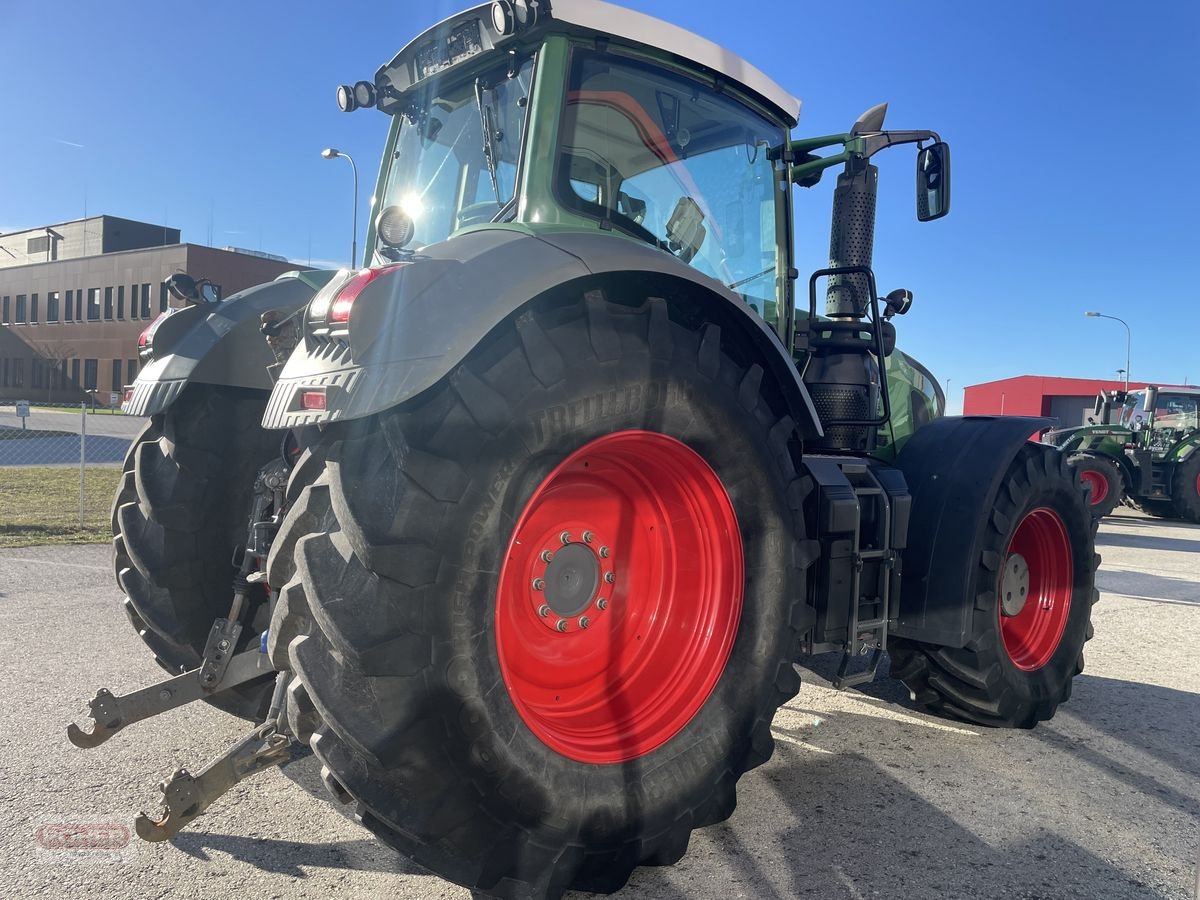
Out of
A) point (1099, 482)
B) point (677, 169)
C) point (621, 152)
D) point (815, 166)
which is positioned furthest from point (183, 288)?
point (1099, 482)

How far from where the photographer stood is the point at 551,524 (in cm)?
258

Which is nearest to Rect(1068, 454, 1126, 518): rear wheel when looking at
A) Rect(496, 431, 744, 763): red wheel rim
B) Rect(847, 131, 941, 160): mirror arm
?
Rect(847, 131, 941, 160): mirror arm

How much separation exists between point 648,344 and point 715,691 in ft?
3.70

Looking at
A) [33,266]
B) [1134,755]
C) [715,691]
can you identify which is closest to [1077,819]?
[1134,755]

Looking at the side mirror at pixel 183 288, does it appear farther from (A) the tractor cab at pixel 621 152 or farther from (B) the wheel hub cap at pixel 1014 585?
(B) the wheel hub cap at pixel 1014 585

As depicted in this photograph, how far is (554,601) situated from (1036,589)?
2.92 meters

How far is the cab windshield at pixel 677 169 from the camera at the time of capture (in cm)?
292

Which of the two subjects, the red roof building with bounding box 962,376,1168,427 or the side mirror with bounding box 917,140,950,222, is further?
the red roof building with bounding box 962,376,1168,427

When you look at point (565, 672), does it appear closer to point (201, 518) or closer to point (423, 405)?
point (423, 405)

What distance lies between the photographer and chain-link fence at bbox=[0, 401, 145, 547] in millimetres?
8391

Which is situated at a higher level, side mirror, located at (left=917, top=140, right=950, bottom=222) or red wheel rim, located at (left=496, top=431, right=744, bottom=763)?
side mirror, located at (left=917, top=140, right=950, bottom=222)

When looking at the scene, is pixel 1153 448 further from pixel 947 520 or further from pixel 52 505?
pixel 52 505

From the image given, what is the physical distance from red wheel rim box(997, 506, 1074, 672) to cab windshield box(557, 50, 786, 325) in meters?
1.77

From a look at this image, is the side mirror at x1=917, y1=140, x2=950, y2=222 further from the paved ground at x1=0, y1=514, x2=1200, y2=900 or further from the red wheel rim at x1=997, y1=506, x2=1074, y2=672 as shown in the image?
the paved ground at x1=0, y1=514, x2=1200, y2=900
